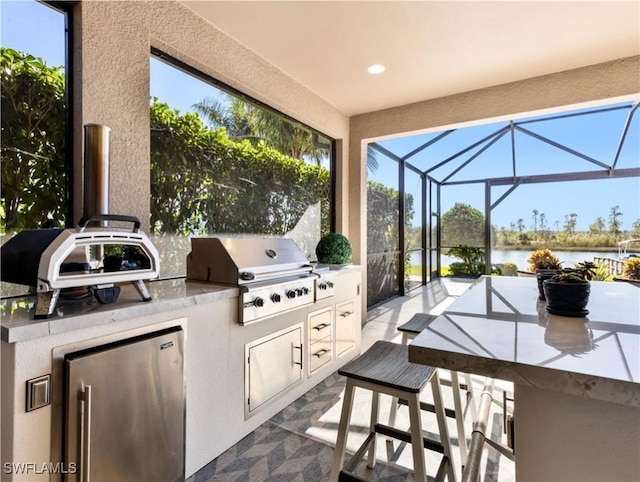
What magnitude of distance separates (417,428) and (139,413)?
1161mm

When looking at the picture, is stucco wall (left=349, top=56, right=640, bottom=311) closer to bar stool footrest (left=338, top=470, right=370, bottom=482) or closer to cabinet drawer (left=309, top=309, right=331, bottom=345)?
cabinet drawer (left=309, top=309, right=331, bottom=345)

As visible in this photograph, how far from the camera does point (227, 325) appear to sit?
1861 mm

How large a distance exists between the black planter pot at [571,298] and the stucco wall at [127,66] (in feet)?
7.08

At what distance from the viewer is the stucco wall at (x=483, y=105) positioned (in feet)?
10.0

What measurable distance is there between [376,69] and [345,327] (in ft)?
8.32

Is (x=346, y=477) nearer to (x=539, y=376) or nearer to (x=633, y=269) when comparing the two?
(x=539, y=376)

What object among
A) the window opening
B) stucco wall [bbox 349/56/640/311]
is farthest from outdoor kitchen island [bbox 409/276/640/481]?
stucco wall [bbox 349/56/640/311]

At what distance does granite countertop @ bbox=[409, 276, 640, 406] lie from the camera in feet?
2.14

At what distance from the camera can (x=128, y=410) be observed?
4.37ft

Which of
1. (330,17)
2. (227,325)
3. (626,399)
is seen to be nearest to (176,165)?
(227,325)

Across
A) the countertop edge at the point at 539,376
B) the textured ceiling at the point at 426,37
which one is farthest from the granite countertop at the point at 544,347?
the textured ceiling at the point at 426,37

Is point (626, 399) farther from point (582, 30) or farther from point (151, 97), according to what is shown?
point (582, 30)

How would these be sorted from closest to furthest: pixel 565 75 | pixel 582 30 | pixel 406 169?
pixel 582 30, pixel 565 75, pixel 406 169

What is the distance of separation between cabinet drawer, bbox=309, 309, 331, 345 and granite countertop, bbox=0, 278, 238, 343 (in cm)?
90
